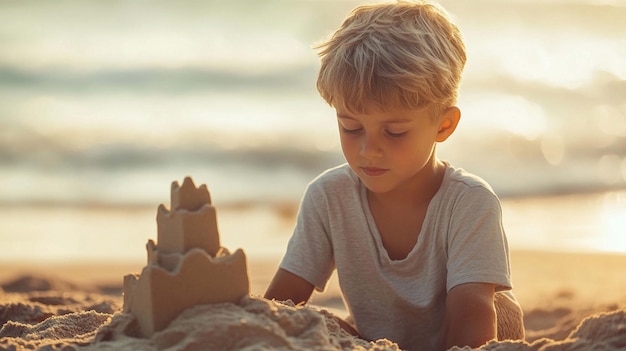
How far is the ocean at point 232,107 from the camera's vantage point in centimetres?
853

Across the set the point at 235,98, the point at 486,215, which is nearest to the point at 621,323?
the point at 486,215

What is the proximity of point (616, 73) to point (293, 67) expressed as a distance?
472 centimetres

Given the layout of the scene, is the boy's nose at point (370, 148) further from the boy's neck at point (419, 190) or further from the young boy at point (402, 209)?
the boy's neck at point (419, 190)

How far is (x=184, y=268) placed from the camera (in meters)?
2.46

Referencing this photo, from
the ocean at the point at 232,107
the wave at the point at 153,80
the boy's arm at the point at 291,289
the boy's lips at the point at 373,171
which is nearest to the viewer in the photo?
the boy's lips at the point at 373,171

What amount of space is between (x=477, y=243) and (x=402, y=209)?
38cm

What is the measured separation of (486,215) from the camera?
3.46m

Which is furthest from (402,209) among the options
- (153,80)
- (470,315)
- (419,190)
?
(153,80)

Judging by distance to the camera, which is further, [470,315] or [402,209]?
[402,209]

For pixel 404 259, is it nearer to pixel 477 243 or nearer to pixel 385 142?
pixel 477 243

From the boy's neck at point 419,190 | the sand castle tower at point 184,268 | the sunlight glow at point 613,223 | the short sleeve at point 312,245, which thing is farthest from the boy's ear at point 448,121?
the sunlight glow at point 613,223

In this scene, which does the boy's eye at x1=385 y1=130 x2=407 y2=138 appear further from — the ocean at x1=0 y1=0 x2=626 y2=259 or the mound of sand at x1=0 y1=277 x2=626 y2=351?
the ocean at x1=0 y1=0 x2=626 y2=259

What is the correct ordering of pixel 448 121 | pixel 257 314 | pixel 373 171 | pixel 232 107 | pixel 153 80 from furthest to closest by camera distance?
1. pixel 153 80
2. pixel 232 107
3. pixel 448 121
4. pixel 373 171
5. pixel 257 314

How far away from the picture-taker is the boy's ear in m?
3.50
